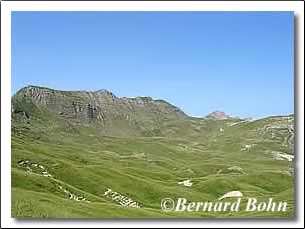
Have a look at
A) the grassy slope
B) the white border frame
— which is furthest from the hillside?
the white border frame

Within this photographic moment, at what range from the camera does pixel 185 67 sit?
1416cm

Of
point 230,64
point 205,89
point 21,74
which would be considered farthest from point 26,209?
point 230,64

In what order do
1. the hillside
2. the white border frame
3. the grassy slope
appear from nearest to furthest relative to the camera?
1. the white border frame
2. the grassy slope
3. the hillside

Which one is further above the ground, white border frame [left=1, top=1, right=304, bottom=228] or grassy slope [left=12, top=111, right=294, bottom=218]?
white border frame [left=1, top=1, right=304, bottom=228]

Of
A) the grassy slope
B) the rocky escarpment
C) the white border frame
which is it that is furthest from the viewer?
the rocky escarpment

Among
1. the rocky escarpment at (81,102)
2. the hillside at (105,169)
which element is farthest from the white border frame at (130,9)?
the rocky escarpment at (81,102)

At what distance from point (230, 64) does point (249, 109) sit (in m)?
1.26

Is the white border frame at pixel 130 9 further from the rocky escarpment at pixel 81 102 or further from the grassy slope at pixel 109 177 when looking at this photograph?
the rocky escarpment at pixel 81 102

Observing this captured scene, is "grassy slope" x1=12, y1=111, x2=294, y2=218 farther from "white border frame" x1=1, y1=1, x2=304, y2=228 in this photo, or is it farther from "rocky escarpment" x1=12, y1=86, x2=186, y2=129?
"rocky escarpment" x1=12, y1=86, x2=186, y2=129

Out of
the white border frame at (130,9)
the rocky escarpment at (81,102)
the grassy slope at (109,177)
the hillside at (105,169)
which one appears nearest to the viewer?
the white border frame at (130,9)

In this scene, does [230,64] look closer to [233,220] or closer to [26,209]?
[233,220]

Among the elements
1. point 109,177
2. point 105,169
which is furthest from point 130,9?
point 105,169

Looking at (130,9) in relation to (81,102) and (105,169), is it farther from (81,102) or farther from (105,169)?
(81,102)

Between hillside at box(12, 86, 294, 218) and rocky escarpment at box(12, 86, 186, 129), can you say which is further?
rocky escarpment at box(12, 86, 186, 129)
